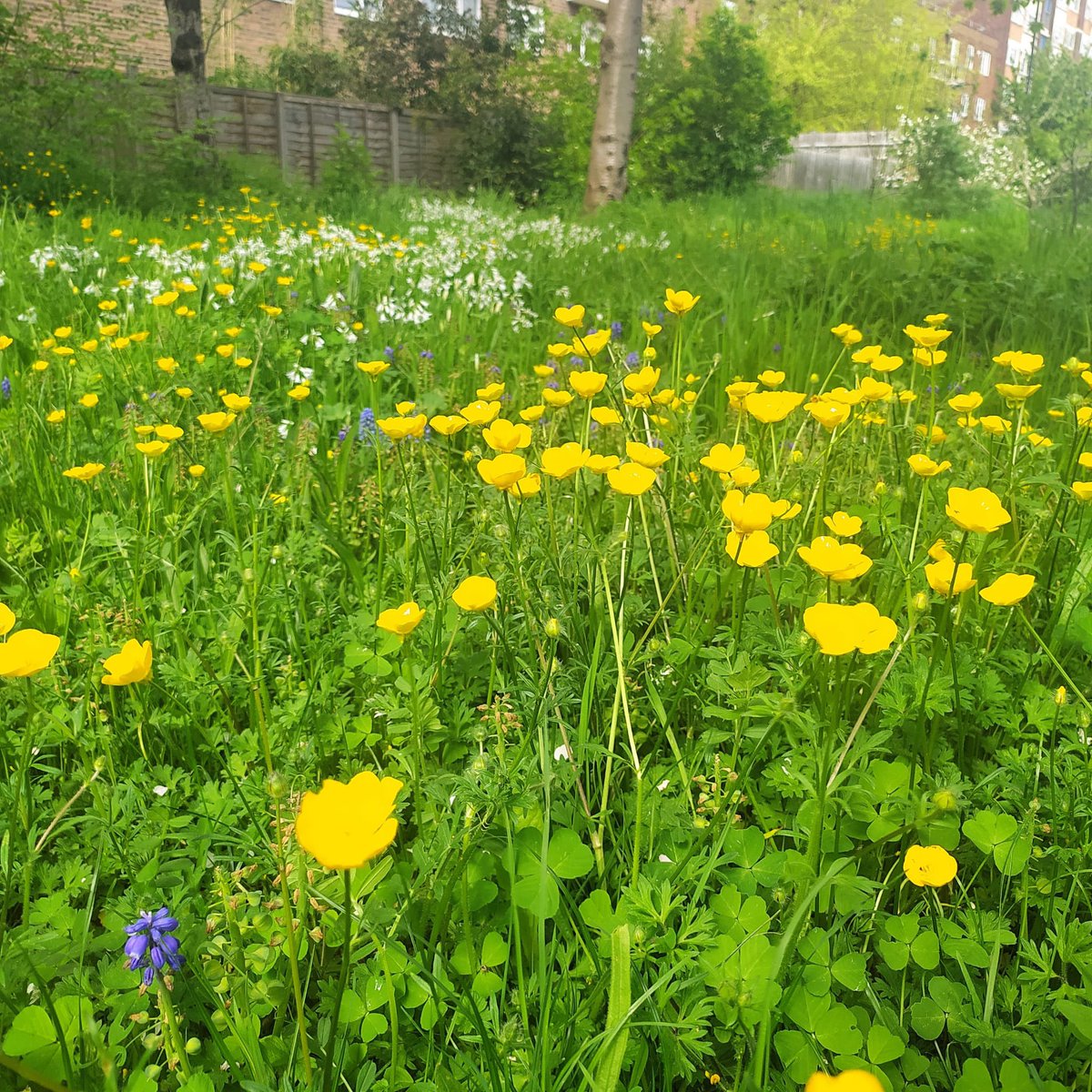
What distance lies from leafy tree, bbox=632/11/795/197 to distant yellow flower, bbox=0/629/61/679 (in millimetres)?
15124

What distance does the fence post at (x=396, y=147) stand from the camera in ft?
44.9

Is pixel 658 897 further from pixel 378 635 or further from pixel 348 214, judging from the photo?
pixel 348 214

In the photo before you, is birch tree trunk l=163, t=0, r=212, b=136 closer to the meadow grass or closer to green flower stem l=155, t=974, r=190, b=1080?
the meadow grass

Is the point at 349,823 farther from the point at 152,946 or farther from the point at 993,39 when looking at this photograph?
the point at 993,39

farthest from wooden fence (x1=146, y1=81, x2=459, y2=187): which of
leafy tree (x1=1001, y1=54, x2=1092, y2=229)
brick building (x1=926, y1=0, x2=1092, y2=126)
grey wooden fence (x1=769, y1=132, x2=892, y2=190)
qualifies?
brick building (x1=926, y1=0, x2=1092, y2=126)

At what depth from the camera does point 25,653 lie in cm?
90

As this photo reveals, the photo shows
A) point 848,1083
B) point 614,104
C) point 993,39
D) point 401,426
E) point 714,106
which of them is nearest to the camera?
point 848,1083

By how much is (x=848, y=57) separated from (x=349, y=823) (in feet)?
116

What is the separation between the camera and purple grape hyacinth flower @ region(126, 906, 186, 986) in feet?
2.88

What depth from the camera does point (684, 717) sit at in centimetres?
153

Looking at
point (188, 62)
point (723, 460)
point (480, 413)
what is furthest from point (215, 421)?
point (188, 62)

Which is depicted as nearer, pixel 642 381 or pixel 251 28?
pixel 642 381

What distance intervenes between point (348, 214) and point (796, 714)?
9.21 m

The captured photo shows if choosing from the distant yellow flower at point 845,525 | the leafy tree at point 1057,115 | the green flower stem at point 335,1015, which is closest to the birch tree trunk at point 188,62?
the distant yellow flower at point 845,525
